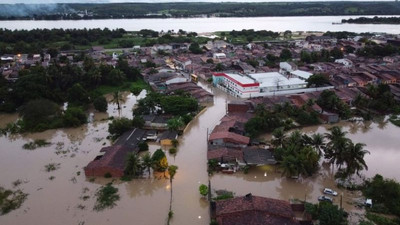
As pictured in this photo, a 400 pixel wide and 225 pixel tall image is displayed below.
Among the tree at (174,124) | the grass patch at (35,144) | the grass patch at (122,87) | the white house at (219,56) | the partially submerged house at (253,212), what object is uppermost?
the white house at (219,56)

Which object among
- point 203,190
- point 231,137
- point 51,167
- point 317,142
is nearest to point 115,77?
point 51,167

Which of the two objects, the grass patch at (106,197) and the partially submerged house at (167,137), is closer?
the grass patch at (106,197)

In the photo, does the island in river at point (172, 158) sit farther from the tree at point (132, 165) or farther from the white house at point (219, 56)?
the white house at point (219, 56)

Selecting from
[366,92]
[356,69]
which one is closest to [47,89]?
[366,92]

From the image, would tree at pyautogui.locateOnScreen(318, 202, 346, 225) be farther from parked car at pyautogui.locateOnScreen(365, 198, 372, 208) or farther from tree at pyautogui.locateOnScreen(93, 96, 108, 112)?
tree at pyautogui.locateOnScreen(93, 96, 108, 112)

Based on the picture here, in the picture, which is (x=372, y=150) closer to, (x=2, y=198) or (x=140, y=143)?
(x=140, y=143)

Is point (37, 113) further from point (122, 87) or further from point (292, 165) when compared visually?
point (292, 165)

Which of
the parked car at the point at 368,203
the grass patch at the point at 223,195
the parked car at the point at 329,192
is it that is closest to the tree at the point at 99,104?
the grass patch at the point at 223,195
